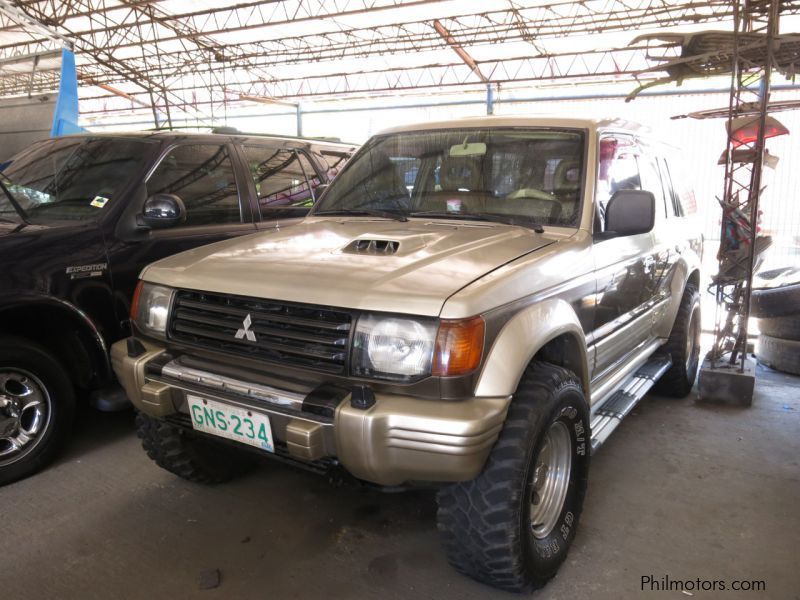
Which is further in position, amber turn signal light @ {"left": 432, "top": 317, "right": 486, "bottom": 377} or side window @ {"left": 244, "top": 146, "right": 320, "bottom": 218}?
side window @ {"left": 244, "top": 146, "right": 320, "bottom": 218}

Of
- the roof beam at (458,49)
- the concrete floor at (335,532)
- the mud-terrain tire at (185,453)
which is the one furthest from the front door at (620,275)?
the roof beam at (458,49)

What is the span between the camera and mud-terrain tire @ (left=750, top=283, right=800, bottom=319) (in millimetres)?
5355

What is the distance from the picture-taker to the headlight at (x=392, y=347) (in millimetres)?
1937

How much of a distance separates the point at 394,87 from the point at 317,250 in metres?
19.6

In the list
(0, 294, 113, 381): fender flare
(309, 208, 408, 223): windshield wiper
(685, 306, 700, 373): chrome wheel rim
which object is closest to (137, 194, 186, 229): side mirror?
(0, 294, 113, 381): fender flare

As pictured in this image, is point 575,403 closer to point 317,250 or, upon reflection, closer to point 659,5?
point 317,250

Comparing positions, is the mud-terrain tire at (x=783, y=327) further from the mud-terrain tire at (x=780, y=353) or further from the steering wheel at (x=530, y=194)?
the steering wheel at (x=530, y=194)

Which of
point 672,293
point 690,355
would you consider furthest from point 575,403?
point 690,355

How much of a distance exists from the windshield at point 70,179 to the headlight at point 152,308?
45.8 inches

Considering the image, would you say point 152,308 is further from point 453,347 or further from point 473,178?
point 473,178

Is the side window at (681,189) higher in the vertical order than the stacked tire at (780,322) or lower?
higher

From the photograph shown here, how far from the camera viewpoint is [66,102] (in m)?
6.34

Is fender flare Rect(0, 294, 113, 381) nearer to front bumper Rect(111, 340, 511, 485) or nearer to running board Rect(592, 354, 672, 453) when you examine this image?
front bumper Rect(111, 340, 511, 485)

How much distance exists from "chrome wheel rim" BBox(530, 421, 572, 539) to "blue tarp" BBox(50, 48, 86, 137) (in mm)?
6080
